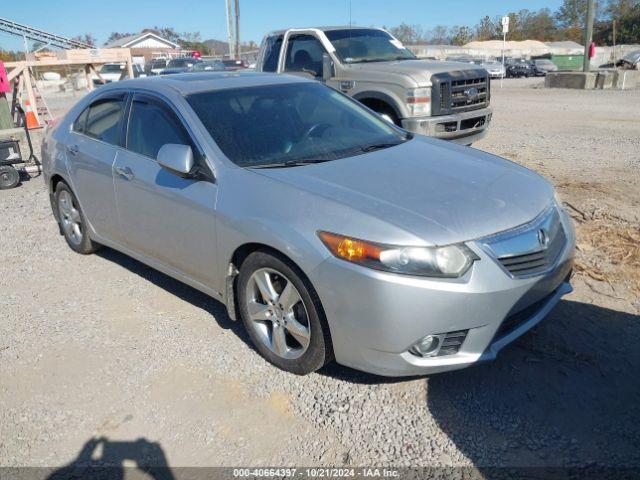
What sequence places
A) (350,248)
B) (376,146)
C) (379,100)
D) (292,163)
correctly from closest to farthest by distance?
1. (350,248)
2. (292,163)
3. (376,146)
4. (379,100)

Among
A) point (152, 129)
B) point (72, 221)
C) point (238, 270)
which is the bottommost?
point (72, 221)

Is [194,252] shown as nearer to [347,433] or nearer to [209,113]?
[209,113]

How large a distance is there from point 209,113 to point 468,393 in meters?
2.47

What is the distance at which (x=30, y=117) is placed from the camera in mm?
12445

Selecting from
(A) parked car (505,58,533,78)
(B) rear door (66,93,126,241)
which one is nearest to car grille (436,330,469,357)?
(B) rear door (66,93,126,241)

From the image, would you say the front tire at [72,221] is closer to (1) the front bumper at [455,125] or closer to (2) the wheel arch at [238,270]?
(2) the wheel arch at [238,270]

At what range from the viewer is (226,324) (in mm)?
4086

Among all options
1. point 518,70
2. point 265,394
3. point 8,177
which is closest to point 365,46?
point 8,177

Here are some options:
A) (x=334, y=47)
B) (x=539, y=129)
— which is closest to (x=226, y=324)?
(x=334, y=47)

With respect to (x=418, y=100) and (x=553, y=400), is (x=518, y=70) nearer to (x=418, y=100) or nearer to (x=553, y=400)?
(x=418, y=100)

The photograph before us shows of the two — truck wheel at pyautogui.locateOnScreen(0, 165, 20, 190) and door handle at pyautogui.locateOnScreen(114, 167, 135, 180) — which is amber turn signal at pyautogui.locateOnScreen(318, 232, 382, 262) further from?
truck wheel at pyautogui.locateOnScreen(0, 165, 20, 190)

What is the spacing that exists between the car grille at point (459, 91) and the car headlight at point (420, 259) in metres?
5.26

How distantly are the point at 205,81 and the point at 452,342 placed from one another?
2742 millimetres

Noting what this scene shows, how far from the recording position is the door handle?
422 cm
